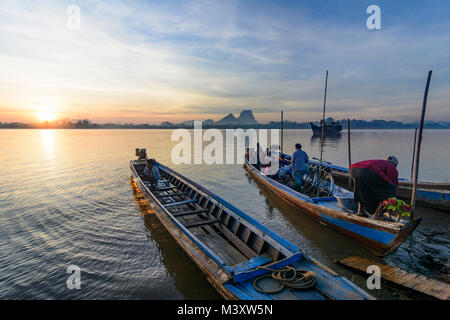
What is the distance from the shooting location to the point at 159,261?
22.3 ft

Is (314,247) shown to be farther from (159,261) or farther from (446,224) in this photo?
(446,224)

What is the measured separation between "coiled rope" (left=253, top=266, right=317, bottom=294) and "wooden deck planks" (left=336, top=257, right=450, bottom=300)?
8.36 feet

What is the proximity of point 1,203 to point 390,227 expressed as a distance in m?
16.8

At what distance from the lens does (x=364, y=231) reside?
670 centimetres

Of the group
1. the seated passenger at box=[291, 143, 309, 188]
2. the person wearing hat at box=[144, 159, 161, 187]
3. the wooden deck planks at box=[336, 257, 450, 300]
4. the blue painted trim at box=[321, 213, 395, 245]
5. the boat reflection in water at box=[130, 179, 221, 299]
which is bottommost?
the boat reflection in water at box=[130, 179, 221, 299]

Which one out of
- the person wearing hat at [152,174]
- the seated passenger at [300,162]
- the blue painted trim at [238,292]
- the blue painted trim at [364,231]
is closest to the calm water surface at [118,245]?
the blue painted trim at [364,231]

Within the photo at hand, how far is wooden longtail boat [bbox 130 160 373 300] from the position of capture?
4.00 metres

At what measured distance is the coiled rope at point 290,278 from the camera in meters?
4.04

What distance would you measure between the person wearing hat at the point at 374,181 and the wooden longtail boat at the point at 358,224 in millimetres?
636

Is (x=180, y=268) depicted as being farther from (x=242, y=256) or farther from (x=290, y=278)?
(x=290, y=278)

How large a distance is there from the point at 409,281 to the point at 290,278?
3063 mm

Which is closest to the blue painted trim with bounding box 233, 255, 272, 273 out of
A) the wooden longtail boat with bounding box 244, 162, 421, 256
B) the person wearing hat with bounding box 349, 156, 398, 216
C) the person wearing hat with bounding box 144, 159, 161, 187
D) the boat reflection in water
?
the boat reflection in water

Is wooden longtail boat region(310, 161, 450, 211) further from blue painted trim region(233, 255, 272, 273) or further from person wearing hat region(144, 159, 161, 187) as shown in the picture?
person wearing hat region(144, 159, 161, 187)
